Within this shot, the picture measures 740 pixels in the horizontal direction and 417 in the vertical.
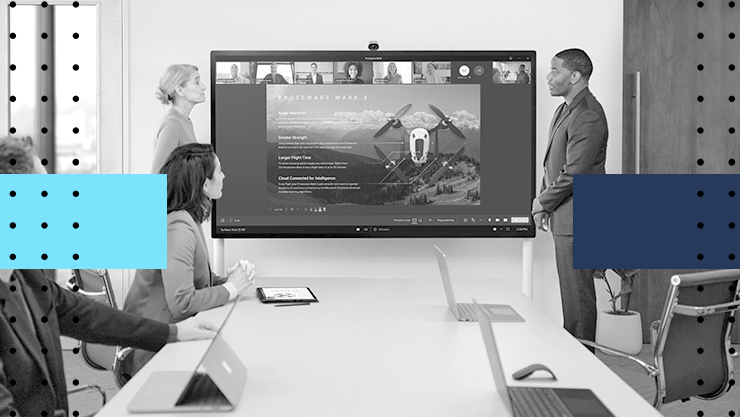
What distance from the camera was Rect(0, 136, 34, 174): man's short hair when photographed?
80cm

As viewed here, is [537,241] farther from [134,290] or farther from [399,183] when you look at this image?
[134,290]

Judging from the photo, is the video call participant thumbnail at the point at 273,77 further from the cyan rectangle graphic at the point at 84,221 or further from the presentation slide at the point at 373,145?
the cyan rectangle graphic at the point at 84,221

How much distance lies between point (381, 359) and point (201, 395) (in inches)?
21.0

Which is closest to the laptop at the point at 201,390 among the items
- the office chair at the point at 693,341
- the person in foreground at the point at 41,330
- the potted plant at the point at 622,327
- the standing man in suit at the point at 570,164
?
the person in foreground at the point at 41,330

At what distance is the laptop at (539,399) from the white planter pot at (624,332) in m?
2.99

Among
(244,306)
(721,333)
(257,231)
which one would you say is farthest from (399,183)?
(721,333)

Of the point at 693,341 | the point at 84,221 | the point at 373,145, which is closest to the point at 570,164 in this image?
the point at 373,145

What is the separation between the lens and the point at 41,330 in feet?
4.91

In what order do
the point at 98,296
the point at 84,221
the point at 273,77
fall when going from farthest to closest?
1. the point at 273,77
2. the point at 98,296
3. the point at 84,221

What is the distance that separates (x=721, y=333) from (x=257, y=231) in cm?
274

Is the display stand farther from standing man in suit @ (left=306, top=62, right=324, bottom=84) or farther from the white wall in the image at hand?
standing man in suit @ (left=306, top=62, right=324, bottom=84)

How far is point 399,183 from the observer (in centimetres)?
454

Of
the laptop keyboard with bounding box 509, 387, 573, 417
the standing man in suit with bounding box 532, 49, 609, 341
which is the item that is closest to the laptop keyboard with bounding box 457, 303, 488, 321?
the laptop keyboard with bounding box 509, 387, 573, 417

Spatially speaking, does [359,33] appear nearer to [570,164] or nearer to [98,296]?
[570,164]
